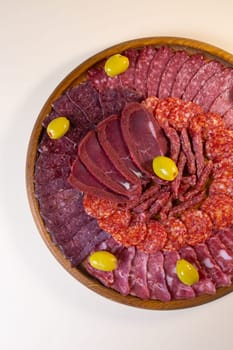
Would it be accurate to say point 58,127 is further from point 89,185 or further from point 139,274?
point 139,274

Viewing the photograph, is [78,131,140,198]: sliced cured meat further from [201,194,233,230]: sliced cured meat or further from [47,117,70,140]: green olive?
[201,194,233,230]: sliced cured meat

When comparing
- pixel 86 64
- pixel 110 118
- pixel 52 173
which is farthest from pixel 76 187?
pixel 86 64

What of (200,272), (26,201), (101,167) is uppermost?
(26,201)

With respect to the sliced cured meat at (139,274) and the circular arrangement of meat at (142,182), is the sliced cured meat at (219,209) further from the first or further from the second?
the sliced cured meat at (139,274)

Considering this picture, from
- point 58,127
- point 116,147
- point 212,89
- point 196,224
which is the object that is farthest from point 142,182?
point 212,89

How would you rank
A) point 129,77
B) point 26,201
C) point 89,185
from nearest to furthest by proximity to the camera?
point 89,185
point 129,77
point 26,201

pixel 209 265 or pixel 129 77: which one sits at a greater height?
pixel 129 77

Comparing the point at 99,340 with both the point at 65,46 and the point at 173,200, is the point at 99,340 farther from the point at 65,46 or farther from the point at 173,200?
the point at 65,46
